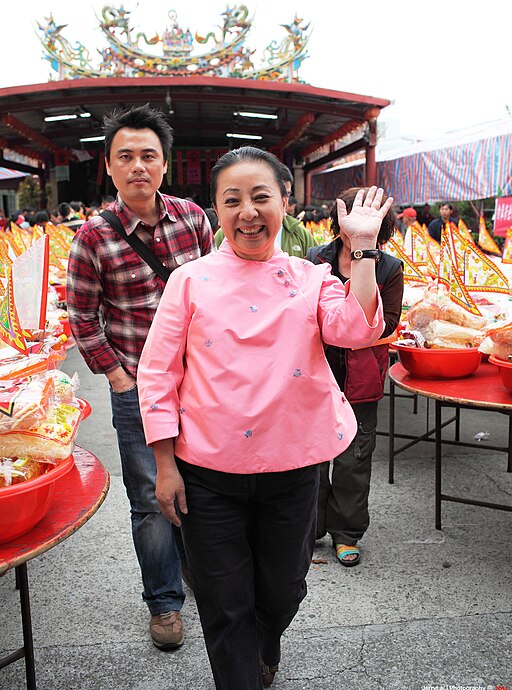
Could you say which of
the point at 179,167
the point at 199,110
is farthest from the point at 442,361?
the point at 179,167

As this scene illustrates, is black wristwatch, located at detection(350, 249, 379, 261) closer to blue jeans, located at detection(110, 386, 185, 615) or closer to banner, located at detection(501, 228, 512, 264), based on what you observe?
blue jeans, located at detection(110, 386, 185, 615)

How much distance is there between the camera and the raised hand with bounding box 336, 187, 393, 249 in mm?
1359

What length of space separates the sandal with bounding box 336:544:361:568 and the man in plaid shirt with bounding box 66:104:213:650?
0.75 meters

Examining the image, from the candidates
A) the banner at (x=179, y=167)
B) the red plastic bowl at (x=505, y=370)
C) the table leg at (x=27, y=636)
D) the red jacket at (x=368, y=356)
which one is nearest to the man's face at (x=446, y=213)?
the red jacket at (x=368, y=356)

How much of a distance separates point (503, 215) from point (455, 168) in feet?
8.14

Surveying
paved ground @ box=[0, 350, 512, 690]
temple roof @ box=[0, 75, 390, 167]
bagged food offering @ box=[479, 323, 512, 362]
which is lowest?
paved ground @ box=[0, 350, 512, 690]

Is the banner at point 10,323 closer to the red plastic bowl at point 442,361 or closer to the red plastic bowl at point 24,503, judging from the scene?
the red plastic bowl at point 24,503

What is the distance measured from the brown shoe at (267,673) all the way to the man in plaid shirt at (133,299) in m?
0.34

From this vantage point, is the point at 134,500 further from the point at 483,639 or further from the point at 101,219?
the point at 483,639

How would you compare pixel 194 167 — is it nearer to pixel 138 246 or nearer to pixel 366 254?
pixel 138 246

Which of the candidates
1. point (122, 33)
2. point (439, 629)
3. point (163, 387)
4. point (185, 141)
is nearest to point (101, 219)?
point (163, 387)

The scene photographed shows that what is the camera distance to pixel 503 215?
783cm

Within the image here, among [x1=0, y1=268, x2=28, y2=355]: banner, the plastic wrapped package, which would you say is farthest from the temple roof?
[x1=0, y1=268, x2=28, y2=355]: banner

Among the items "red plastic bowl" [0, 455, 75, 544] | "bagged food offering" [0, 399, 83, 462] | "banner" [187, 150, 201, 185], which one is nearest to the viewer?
"red plastic bowl" [0, 455, 75, 544]
